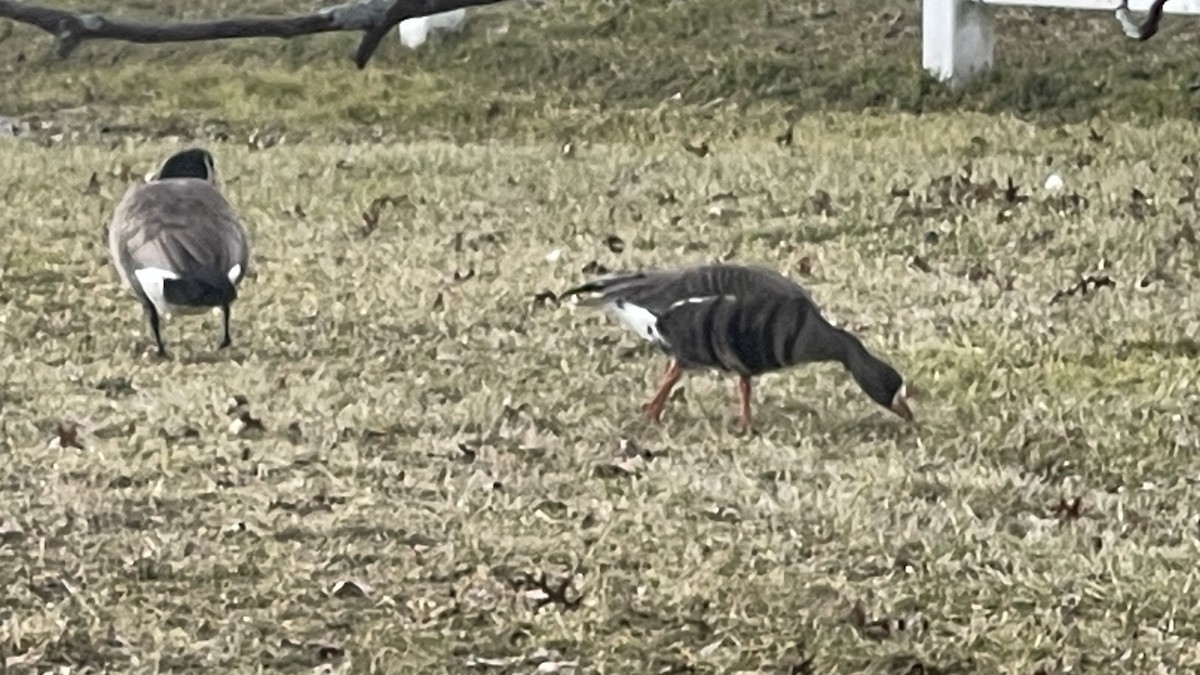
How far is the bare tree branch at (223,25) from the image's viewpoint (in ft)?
6.48

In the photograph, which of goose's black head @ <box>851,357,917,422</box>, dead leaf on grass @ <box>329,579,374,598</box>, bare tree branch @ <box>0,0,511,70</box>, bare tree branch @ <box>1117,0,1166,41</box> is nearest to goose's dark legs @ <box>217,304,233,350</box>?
goose's black head @ <box>851,357,917,422</box>

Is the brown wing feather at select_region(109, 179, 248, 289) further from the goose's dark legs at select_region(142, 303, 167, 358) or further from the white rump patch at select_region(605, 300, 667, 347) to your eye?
the white rump patch at select_region(605, 300, 667, 347)

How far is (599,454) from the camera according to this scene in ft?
21.5

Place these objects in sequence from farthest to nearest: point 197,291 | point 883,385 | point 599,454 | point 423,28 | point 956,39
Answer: point 423,28, point 956,39, point 197,291, point 883,385, point 599,454

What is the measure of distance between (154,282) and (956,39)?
6.14 m

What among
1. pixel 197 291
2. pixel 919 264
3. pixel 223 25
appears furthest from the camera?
pixel 919 264

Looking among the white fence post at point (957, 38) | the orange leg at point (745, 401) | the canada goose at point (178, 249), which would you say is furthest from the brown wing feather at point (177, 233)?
the white fence post at point (957, 38)

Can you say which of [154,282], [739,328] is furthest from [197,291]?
[739,328]

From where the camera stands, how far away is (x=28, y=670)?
16.6 feet

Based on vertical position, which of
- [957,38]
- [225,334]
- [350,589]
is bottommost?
[350,589]

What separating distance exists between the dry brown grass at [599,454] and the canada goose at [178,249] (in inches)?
9.1

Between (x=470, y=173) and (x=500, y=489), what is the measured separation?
5287 millimetres

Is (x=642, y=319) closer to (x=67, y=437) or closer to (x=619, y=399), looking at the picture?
(x=619, y=399)

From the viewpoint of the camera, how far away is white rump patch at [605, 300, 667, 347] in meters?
6.71
